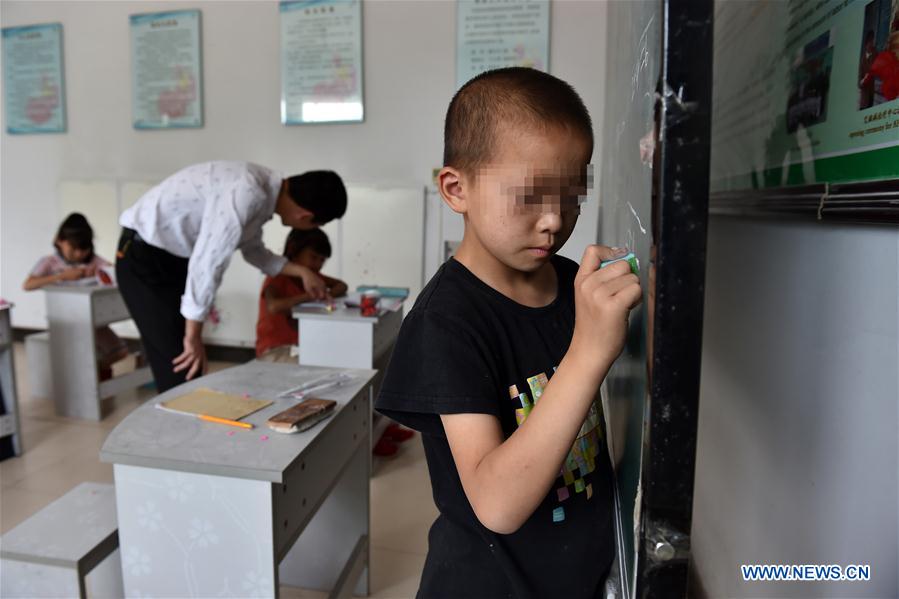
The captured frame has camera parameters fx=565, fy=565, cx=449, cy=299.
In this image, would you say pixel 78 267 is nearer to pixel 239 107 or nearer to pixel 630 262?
pixel 239 107

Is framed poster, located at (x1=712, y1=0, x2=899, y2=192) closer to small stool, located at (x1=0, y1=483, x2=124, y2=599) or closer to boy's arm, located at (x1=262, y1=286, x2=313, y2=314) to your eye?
small stool, located at (x1=0, y1=483, x2=124, y2=599)

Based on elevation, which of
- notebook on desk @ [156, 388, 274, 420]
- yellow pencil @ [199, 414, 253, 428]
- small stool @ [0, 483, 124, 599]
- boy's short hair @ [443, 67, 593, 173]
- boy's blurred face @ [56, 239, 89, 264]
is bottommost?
small stool @ [0, 483, 124, 599]

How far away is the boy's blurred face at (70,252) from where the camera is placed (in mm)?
3367

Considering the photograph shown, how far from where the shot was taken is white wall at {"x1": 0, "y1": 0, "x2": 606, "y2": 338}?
3592mm

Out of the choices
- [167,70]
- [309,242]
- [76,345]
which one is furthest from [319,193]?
[167,70]

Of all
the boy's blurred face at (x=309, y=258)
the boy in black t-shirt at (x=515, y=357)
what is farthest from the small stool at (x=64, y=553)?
the boy's blurred face at (x=309, y=258)

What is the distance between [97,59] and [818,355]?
4.94 metres

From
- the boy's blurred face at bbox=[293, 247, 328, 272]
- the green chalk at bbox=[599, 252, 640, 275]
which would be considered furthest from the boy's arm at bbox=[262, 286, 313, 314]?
the green chalk at bbox=[599, 252, 640, 275]

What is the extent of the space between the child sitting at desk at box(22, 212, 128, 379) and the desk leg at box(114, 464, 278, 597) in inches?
101

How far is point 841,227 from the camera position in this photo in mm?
635

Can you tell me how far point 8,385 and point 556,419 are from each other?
9.94ft

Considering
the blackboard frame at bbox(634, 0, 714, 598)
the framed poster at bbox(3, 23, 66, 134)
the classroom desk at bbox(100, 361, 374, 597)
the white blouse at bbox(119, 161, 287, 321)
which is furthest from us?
the framed poster at bbox(3, 23, 66, 134)

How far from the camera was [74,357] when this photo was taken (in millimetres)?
3105

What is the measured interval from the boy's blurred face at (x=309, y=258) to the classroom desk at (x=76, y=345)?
112cm
